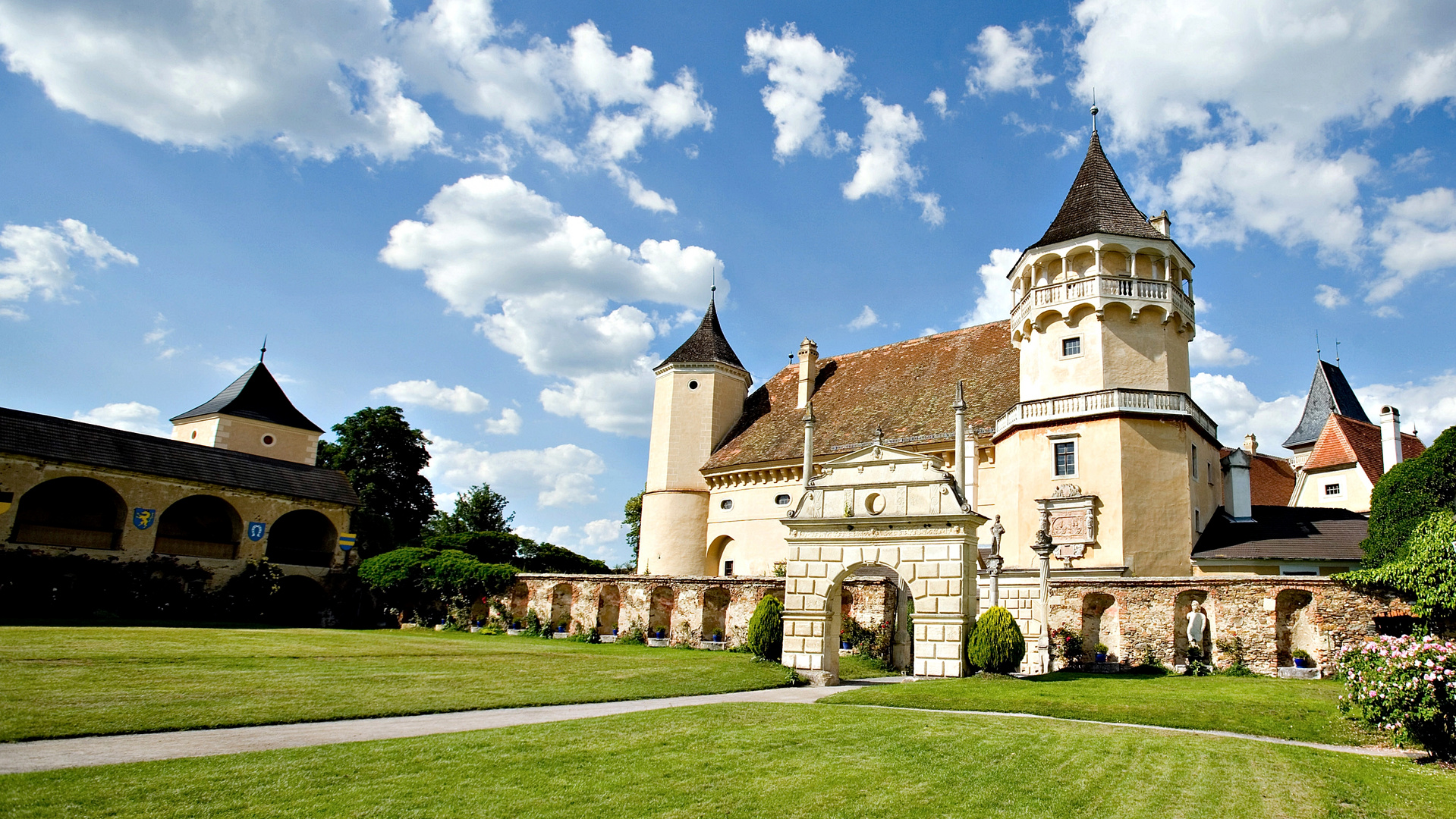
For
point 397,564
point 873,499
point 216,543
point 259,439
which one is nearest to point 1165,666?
point 873,499

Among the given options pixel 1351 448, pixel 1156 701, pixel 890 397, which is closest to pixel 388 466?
pixel 890 397

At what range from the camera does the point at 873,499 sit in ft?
60.8

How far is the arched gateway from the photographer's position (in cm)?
1769

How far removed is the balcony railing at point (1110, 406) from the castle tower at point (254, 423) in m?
40.9

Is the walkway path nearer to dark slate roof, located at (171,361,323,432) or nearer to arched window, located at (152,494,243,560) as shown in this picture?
arched window, located at (152,494,243,560)

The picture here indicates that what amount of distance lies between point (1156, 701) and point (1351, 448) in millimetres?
36469

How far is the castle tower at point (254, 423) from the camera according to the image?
160ft

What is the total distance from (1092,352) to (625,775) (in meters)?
25.8

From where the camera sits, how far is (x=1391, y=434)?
36.3 metres

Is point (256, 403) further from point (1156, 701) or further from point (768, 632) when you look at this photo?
point (1156, 701)

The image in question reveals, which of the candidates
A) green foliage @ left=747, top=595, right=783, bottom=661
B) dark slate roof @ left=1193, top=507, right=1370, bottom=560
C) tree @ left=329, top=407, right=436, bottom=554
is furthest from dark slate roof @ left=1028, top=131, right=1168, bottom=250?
tree @ left=329, top=407, right=436, bottom=554

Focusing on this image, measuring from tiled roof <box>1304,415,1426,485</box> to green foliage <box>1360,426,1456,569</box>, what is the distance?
70.9ft

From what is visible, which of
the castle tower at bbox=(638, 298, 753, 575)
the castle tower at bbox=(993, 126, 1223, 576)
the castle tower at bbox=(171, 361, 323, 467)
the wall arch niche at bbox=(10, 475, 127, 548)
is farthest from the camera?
the castle tower at bbox=(171, 361, 323, 467)

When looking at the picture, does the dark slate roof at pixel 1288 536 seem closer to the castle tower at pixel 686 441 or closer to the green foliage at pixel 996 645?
the green foliage at pixel 996 645
